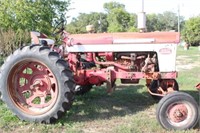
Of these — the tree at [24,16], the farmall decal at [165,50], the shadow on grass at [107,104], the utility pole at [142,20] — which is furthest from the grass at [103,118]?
the tree at [24,16]

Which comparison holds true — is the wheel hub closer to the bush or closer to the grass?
the grass

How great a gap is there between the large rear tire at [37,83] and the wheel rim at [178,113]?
1569 millimetres

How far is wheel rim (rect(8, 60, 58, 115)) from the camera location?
5504 mm

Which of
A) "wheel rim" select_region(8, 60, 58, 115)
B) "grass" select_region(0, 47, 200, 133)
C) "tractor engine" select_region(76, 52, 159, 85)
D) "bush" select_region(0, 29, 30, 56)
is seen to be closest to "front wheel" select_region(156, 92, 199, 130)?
"grass" select_region(0, 47, 200, 133)

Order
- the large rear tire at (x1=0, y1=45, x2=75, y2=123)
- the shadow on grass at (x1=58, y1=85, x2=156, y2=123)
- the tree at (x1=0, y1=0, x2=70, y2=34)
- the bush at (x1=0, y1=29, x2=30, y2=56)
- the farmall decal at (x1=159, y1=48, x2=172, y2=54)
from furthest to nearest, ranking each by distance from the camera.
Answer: the tree at (x1=0, y1=0, x2=70, y2=34), the bush at (x1=0, y1=29, x2=30, y2=56), the shadow on grass at (x1=58, y1=85, x2=156, y2=123), the farmall decal at (x1=159, y1=48, x2=172, y2=54), the large rear tire at (x1=0, y1=45, x2=75, y2=123)

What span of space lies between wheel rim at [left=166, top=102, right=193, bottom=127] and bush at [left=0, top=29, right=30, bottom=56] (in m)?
11.5

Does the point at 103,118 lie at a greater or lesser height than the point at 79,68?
lesser

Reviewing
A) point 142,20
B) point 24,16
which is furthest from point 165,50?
point 24,16

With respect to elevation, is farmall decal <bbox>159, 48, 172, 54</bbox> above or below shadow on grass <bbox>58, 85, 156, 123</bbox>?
above

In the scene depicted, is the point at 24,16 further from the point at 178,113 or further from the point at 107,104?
the point at 178,113

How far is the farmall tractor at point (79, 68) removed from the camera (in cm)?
523

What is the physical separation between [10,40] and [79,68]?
34.0 feet

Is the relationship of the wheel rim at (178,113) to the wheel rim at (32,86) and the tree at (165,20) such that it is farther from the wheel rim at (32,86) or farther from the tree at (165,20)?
the tree at (165,20)

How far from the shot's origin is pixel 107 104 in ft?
21.6
